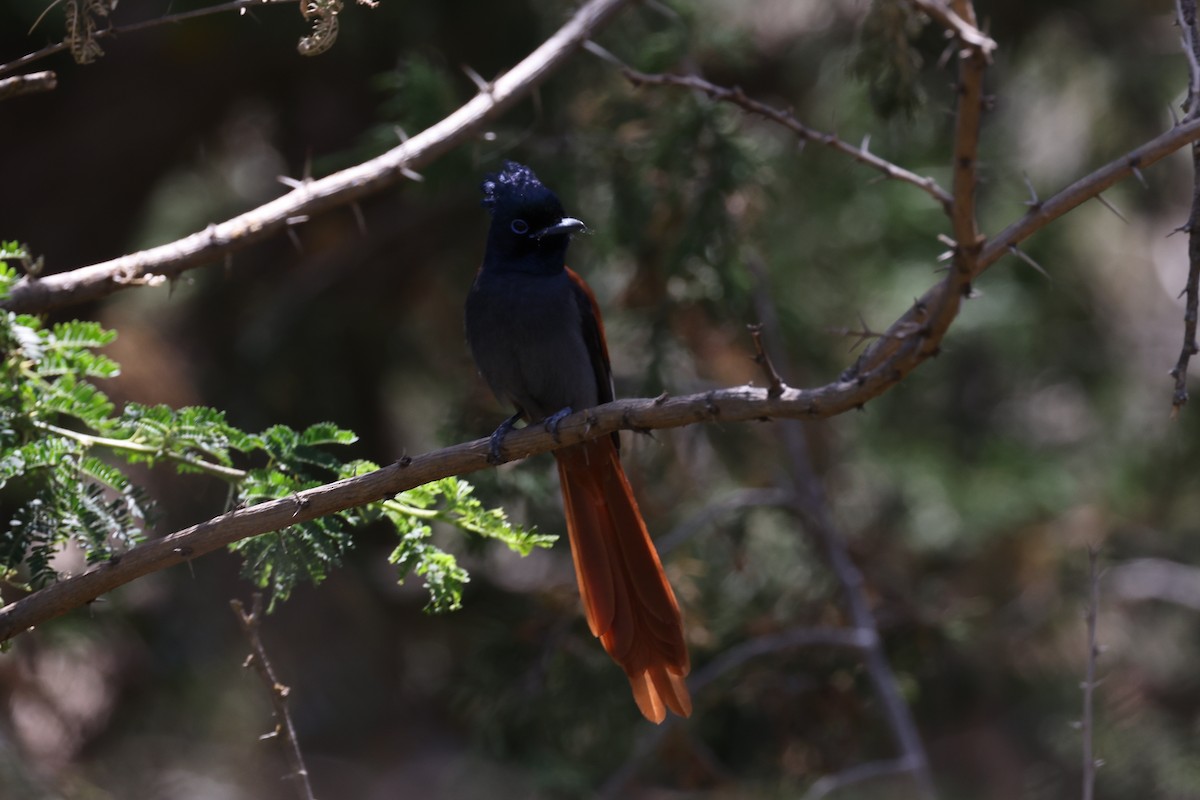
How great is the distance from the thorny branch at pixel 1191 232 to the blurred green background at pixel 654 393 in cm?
195

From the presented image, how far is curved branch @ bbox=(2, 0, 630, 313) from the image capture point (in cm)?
345

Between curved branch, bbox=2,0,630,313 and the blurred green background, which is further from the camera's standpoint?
the blurred green background

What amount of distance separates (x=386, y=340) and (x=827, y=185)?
2.60m

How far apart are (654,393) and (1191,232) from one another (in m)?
2.45

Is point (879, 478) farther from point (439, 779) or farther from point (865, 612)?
point (439, 779)

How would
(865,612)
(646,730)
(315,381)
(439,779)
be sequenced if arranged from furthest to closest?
(439,779) → (315,381) → (646,730) → (865,612)

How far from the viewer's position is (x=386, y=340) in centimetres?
674

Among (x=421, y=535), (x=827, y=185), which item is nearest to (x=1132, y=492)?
(x=827, y=185)

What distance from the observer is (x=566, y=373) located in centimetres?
420

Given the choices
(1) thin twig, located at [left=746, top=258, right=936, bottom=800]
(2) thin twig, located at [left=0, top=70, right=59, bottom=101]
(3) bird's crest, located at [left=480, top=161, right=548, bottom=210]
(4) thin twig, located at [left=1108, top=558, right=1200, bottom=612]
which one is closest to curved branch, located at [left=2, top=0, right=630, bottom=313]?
(3) bird's crest, located at [left=480, top=161, right=548, bottom=210]

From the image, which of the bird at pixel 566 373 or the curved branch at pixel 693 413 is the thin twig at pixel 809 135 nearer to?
the curved branch at pixel 693 413

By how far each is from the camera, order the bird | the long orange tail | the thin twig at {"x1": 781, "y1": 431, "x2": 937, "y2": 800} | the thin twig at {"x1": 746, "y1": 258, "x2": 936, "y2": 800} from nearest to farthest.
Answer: the long orange tail
the bird
the thin twig at {"x1": 781, "y1": 431, "x2": 937, "y2": 800}
the thin twig at {"x1": 746, "y1": 258, "x2": 936, "y2": 800}

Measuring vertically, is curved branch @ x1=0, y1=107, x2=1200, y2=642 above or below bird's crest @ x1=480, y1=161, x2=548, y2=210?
below

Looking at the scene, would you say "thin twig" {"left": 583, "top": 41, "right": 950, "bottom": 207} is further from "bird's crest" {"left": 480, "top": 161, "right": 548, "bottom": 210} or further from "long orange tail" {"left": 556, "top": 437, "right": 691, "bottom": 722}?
"long orange tail" {"left": 556, "top": 437, "right": 691, "bottom": 722}
